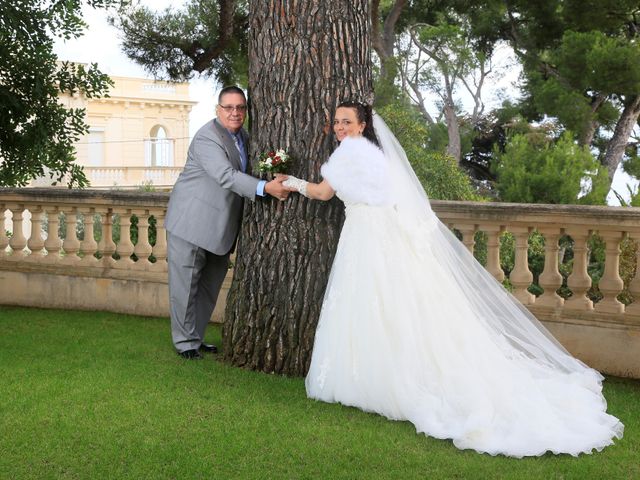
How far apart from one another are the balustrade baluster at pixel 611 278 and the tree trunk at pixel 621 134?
15830 mm

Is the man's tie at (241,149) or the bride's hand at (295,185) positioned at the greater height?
the man's tie at (241,149)

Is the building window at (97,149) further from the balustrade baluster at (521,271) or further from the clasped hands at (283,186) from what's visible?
the clasped hands at (283,186)

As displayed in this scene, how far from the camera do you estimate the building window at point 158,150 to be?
43469 mm

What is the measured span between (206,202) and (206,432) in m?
1.91

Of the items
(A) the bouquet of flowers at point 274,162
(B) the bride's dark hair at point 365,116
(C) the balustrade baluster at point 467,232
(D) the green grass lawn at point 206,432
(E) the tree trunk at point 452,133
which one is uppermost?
(E) the tree trunk at point 452,133

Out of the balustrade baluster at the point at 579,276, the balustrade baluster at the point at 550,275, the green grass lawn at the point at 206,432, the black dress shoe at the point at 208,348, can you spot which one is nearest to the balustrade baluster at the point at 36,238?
the green grass lawn at the point at 206,432

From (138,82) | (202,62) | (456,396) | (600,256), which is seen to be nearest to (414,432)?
(456,396)

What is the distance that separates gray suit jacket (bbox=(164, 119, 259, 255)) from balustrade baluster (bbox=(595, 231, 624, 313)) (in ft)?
7.87

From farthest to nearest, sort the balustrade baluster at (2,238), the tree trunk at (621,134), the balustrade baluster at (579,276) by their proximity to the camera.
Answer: the tree trunk at (621,134) → the balustrade baluster at (2,238) → the balustrade baluster at (579,276)

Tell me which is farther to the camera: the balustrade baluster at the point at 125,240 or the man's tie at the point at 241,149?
the balustrade baluster at the point at 125,240

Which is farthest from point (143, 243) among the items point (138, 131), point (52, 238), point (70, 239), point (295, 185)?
point (138, 131)

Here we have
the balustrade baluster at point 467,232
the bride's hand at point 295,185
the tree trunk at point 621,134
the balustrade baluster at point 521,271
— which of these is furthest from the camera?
the tree trunk at point 621,134

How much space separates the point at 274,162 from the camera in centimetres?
519

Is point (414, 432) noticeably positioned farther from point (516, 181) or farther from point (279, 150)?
point (516, 181)
